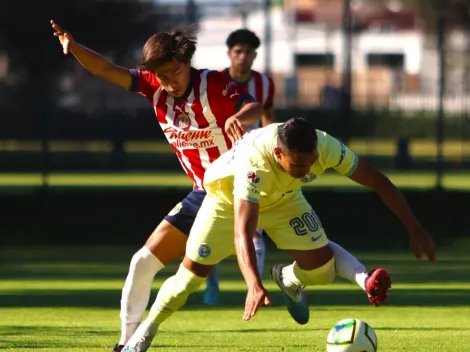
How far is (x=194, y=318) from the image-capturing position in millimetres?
11562

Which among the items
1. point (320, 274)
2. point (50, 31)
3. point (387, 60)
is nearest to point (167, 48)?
point (320, 274)

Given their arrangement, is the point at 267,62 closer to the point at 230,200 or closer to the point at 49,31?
the point at 49,31

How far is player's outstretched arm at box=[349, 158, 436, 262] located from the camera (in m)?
8.07

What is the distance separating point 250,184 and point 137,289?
4.21ft

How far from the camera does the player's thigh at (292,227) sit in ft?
28.4

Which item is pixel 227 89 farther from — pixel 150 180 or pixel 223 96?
pixel 150 180

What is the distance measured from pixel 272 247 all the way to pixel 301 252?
1083cm

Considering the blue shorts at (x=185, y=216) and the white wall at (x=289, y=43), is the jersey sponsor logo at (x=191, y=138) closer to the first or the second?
the blue shorts at (x=185, y=216)

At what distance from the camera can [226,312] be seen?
11961mm

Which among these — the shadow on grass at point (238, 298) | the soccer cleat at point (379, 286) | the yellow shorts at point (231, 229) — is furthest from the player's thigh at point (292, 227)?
the shadow on grass at point (238, 298)

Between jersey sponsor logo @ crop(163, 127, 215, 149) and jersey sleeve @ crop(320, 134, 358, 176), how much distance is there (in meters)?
1.11

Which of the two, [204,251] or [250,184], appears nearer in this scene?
[250,184]

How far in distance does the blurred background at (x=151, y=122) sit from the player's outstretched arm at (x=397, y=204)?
1179 cm

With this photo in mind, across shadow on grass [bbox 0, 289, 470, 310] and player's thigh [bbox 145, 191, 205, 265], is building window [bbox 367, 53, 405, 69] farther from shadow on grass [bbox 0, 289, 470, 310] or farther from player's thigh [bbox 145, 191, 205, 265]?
player's thigh [bbox 145, 191, 205, 265]
